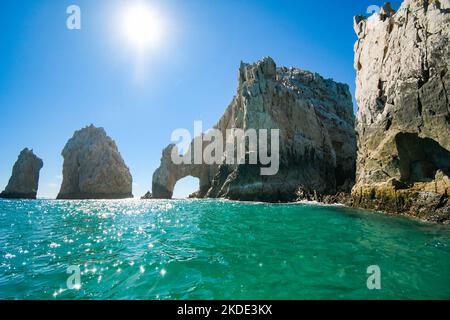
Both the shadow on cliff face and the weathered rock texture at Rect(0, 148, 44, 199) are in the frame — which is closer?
the shadow on cliff face

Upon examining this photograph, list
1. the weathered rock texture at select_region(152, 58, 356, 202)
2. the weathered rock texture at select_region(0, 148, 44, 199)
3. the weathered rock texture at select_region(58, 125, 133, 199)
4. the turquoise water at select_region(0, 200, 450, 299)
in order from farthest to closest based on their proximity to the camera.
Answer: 1. the weathered rock texture at select_region(0, 148, 44, 199)
2. the weathered rock texture at select_region(58, 125, 133, 199)
3. the weathered rock texture at select_region(152, 58, 356, 202)
4. the turquoise water at select_region(0, 200, 450, 299)

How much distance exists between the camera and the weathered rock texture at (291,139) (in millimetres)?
49688

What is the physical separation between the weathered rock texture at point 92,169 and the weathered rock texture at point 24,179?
60.6 ft

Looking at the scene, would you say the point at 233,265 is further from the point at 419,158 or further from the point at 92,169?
the point at 92,169

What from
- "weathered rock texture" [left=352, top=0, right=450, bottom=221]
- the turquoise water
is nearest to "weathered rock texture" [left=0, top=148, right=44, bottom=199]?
the turquoise water

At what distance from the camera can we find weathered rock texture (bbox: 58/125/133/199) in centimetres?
10175

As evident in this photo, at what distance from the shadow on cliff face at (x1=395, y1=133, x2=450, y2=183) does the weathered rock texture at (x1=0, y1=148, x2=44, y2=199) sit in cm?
13245

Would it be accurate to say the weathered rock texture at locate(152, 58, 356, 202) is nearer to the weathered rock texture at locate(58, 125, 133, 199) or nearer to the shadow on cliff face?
the shadow on cliff face

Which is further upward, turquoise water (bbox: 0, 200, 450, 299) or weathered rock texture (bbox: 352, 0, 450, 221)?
weathered rock texture (bbox: 352, 0, 450, 221)

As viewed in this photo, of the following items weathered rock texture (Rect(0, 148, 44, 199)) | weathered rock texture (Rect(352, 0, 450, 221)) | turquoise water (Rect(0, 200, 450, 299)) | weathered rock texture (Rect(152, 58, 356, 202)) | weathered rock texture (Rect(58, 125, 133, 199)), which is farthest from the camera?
weathered rock texture (Rect(0, 148, 44, 199))

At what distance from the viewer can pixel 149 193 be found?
92.8 m

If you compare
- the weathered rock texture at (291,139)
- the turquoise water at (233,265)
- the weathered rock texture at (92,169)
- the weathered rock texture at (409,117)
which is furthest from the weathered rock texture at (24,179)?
the weathered rock texture at (409,117)
